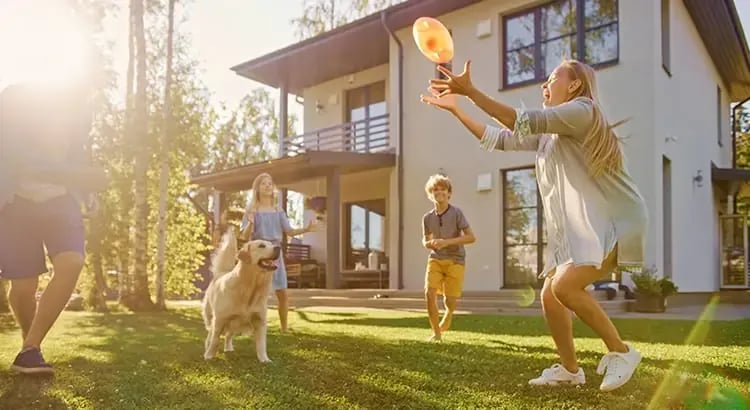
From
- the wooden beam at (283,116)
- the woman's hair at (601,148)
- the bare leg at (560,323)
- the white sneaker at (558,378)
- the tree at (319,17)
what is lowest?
the white sneaker at (558,378)

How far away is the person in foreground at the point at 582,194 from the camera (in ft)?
10.2

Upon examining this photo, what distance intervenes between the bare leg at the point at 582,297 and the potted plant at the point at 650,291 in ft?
25.8

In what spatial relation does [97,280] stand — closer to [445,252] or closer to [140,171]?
[140,171]

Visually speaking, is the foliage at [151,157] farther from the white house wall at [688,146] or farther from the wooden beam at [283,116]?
the white house wall at [688,146]

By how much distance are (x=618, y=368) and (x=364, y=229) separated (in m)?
15.0

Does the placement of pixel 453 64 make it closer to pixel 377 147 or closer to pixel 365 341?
pixel 377 147

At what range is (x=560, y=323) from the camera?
3479mm

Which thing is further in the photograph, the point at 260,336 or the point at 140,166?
the point at 140,166

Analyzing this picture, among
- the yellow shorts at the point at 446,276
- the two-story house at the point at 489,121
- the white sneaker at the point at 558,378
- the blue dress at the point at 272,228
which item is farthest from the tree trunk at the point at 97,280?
the white sneaker at the point at 558,378

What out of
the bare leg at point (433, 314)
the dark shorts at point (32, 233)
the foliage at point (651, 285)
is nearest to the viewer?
the dark shorts at point (32, 233)

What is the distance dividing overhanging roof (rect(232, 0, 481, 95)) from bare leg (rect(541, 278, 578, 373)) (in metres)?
11.5

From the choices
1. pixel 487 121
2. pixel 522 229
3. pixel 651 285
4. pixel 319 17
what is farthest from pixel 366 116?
pixel 319 17

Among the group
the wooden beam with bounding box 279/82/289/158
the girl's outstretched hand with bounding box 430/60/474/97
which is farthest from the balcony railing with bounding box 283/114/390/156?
the girl's outstretched hand with bounding box 430/60/474/97

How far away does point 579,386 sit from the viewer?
3.47 m
